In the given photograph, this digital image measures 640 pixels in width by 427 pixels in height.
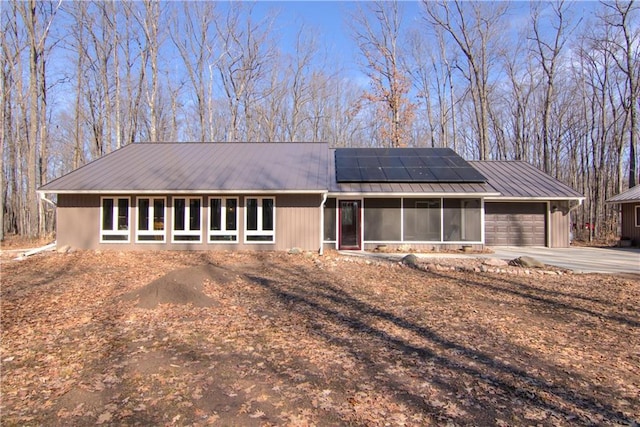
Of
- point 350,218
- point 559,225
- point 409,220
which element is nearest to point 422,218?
point 409,220

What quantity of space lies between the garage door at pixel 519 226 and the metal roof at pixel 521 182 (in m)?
0.68

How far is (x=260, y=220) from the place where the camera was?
49.1 feet

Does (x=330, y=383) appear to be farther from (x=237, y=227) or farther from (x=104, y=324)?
(x=237, y=227)

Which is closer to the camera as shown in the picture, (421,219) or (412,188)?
(412,188)

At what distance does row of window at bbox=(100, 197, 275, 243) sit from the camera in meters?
14.9

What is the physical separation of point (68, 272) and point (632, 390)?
1164cm

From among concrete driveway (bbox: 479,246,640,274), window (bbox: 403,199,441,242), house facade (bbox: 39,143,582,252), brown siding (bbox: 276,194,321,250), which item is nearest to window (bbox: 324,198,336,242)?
house facade (bbox: 39,143,582,252)

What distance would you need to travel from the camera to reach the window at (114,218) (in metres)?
15.0

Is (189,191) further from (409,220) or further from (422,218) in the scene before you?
(422,218)

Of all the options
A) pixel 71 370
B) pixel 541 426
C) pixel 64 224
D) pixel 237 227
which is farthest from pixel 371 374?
pixel 64 224

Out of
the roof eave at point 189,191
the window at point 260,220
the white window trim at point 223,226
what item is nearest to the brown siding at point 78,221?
the roof eave at point 189,191

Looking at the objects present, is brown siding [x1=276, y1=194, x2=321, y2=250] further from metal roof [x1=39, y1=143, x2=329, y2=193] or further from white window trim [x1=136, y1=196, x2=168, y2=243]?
white window trim [x1=136, y1=196, x2=168, y2=243]

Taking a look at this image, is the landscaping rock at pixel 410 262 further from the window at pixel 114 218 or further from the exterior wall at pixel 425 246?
the window at pixel 114 218

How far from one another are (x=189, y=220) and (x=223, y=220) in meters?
1.26
